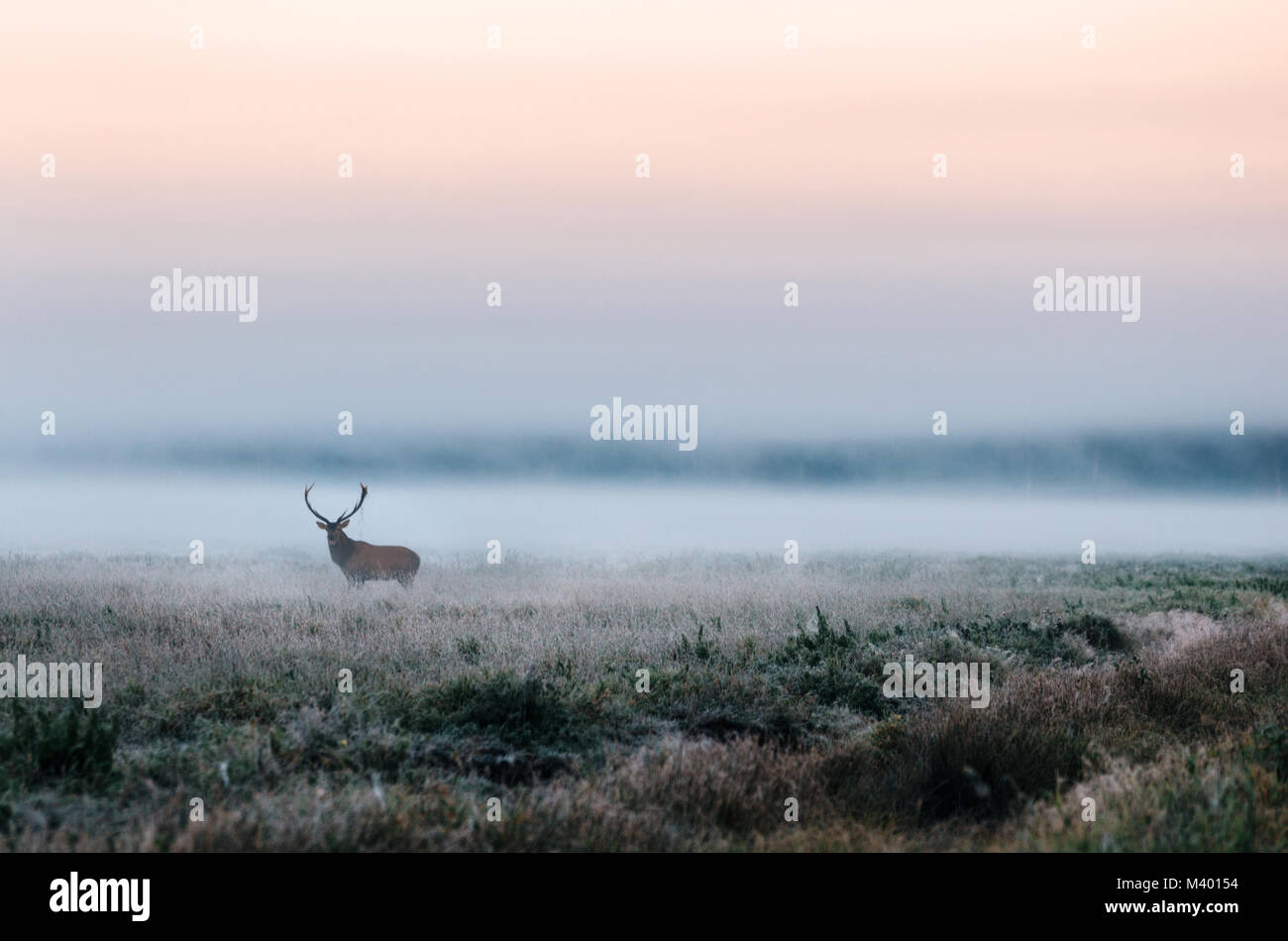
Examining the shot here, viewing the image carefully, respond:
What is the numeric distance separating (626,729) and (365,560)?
955cm

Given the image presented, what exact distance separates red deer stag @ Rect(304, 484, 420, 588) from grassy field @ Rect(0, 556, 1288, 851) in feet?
7.59

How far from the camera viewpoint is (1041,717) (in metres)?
8.20

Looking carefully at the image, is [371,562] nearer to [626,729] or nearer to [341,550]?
[341,550]

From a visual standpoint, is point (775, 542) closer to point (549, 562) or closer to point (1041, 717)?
point (549, 562)

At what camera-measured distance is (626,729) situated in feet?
25.4

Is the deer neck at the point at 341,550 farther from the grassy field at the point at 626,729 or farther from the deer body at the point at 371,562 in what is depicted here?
the grassy field at the point at 626,729

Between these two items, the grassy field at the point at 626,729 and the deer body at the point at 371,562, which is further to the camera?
the deer body at the point at 371,562

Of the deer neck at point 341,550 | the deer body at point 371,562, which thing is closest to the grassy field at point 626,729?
the deer body at point 371,562

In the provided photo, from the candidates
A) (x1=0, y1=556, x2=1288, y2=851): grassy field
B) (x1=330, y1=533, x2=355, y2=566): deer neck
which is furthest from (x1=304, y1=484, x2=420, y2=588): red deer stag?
(x1=0, y1=556, x2=1288, y2=851): grassy field

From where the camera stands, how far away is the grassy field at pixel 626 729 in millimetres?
5586

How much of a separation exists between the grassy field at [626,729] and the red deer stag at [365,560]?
2.31 m

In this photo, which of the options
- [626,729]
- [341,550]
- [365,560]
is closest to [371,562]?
[365,560]

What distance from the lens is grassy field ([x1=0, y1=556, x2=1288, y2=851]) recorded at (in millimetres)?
5586

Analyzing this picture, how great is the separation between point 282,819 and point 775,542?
26088 mm
